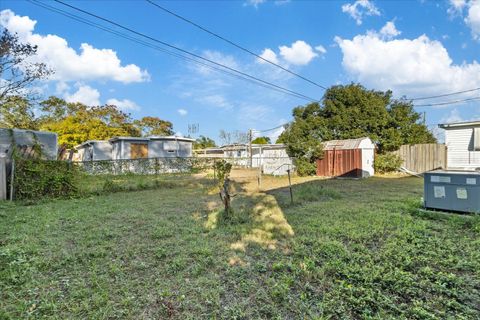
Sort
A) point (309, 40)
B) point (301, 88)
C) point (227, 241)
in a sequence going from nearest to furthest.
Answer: point (227, 241) → point (309, 40) → point (301, 88)

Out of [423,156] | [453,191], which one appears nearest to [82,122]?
[423,156]

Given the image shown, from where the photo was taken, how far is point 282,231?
4074 millimetres

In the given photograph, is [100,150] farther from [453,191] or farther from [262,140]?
[262,140]

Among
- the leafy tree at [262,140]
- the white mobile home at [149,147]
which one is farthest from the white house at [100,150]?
the leafy tree at [262,140]

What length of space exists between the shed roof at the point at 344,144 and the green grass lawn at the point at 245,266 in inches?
365

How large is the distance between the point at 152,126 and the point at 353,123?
2323 centimetres

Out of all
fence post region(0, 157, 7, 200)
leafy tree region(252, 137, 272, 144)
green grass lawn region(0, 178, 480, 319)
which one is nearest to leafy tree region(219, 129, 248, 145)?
leafy tree region(252, 137, 272, 144)

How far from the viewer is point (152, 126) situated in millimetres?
31109

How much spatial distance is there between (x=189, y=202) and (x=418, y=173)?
41.8 feet

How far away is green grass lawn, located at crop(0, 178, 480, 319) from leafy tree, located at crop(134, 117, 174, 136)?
1041 inches

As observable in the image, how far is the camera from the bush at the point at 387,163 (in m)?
14.2

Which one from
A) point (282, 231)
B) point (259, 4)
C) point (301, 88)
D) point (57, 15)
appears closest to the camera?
point (282, 231)

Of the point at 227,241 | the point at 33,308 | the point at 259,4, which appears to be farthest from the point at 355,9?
the point at 33,308

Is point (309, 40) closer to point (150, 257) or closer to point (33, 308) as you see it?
point (150, 257)
